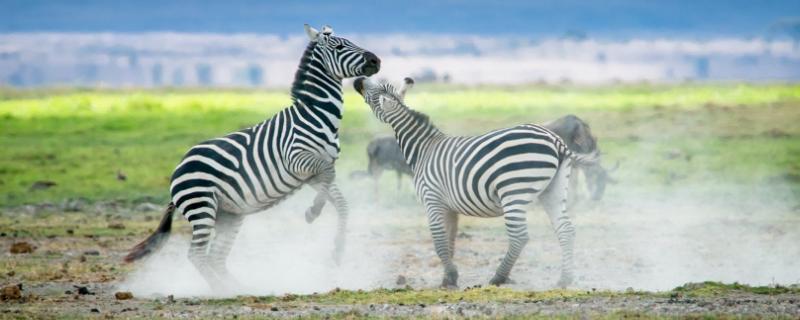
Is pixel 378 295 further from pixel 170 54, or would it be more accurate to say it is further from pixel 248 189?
pixel 170 54

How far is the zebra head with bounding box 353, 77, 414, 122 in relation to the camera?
44.8 ft

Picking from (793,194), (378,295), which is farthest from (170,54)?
(378,295)

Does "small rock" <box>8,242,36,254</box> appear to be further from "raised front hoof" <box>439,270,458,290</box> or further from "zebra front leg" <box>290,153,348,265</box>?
"raised front hoof" <box>439,270,458,290</box>

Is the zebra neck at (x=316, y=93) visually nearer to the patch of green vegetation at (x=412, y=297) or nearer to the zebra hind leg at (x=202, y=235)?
the zebra hind leg at (x=202, y=235)

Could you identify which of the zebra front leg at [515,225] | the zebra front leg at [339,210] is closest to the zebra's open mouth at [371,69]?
the zebra front leg at [339,210]

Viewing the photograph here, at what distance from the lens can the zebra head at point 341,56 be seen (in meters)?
13.2

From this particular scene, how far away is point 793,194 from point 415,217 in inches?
261

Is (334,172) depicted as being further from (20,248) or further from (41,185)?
(41,185)

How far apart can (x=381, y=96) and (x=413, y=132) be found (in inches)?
18.9

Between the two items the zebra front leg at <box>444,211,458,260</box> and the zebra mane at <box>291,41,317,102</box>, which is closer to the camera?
the zebra front leg at <box>444,211,458,260</box>

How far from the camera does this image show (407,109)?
1370 centimetres

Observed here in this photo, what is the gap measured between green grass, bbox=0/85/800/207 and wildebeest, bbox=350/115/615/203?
3275mm

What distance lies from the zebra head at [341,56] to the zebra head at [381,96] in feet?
1.28

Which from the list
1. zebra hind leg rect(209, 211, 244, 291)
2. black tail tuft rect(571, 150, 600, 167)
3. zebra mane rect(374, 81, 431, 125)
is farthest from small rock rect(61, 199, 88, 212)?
black tail tuft rect(571, 150, 600, 167)
